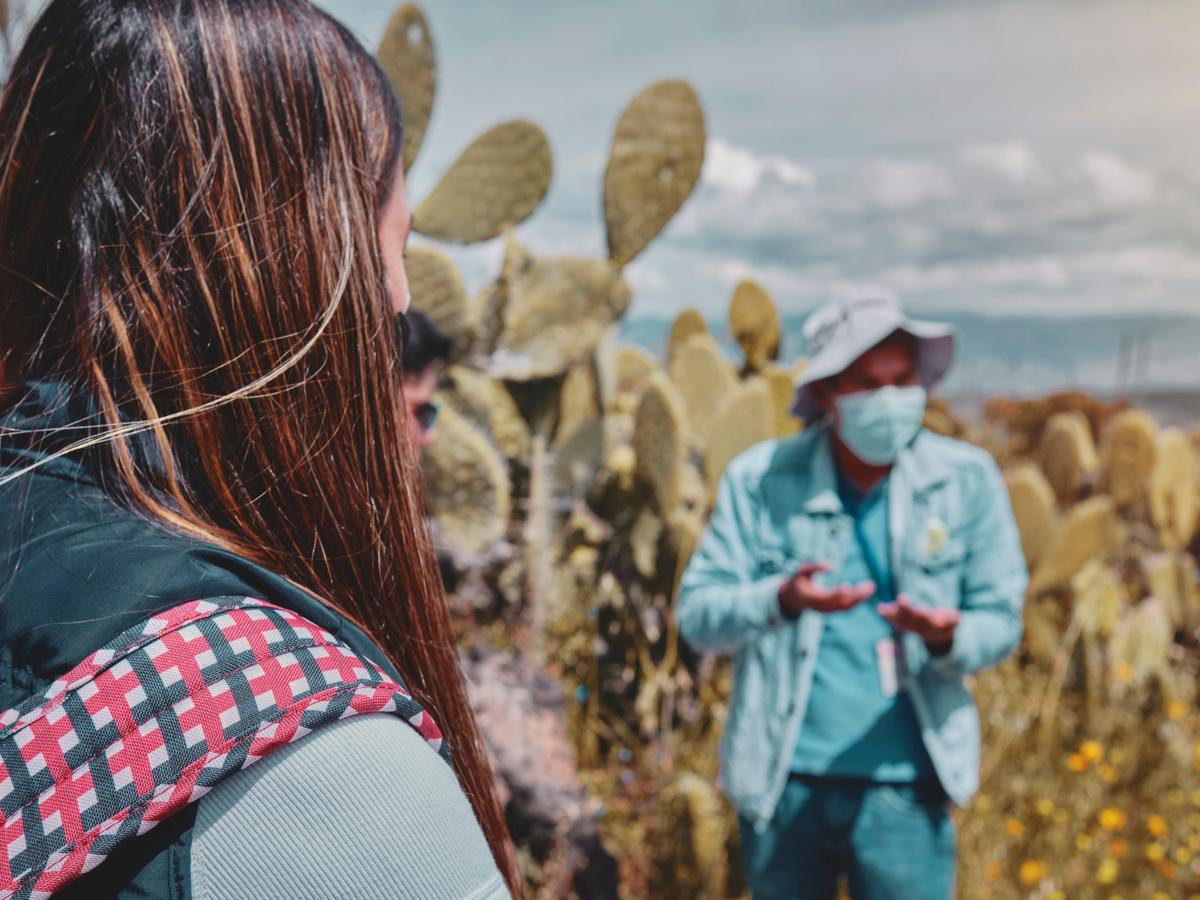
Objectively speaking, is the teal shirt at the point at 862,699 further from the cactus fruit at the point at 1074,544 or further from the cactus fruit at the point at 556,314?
the cactus fruit at the point at 1074,544

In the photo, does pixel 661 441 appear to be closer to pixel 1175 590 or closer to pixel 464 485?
pixel 464 485

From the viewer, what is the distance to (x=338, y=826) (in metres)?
0.54

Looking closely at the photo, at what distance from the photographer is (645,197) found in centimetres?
349

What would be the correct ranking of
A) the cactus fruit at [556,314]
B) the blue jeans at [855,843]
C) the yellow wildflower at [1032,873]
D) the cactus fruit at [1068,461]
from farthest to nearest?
the cactus fruit at [1068,461] → the cactus fruit at [556,314] → the yellow wildflower at [1032,873] → the blue jeans at [855,843]

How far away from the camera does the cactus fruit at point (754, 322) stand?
4812mm

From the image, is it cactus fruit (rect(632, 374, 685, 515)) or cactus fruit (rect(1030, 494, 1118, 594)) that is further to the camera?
cactus fruit (rect(1030, 494, 1118, 594))

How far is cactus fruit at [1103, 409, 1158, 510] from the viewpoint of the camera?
16.5ft

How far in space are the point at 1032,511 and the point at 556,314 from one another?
2153mm

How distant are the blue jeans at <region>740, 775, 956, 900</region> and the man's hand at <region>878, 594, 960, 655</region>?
293 mm

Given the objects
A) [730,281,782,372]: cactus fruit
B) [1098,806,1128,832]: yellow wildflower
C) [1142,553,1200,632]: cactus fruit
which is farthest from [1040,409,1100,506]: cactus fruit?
[1098,806,1128,832]: yellow wildflower

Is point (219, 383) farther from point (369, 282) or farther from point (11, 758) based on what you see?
point (11, 758)

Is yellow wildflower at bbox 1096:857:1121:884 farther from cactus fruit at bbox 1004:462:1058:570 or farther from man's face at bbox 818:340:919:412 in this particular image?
man's face at bbox 818:340:919:412

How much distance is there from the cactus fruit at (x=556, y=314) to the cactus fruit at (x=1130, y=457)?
121 inches

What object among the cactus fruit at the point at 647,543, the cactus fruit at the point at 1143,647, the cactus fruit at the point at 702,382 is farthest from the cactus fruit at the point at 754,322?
the cactus fruit at the point at 1143,647
